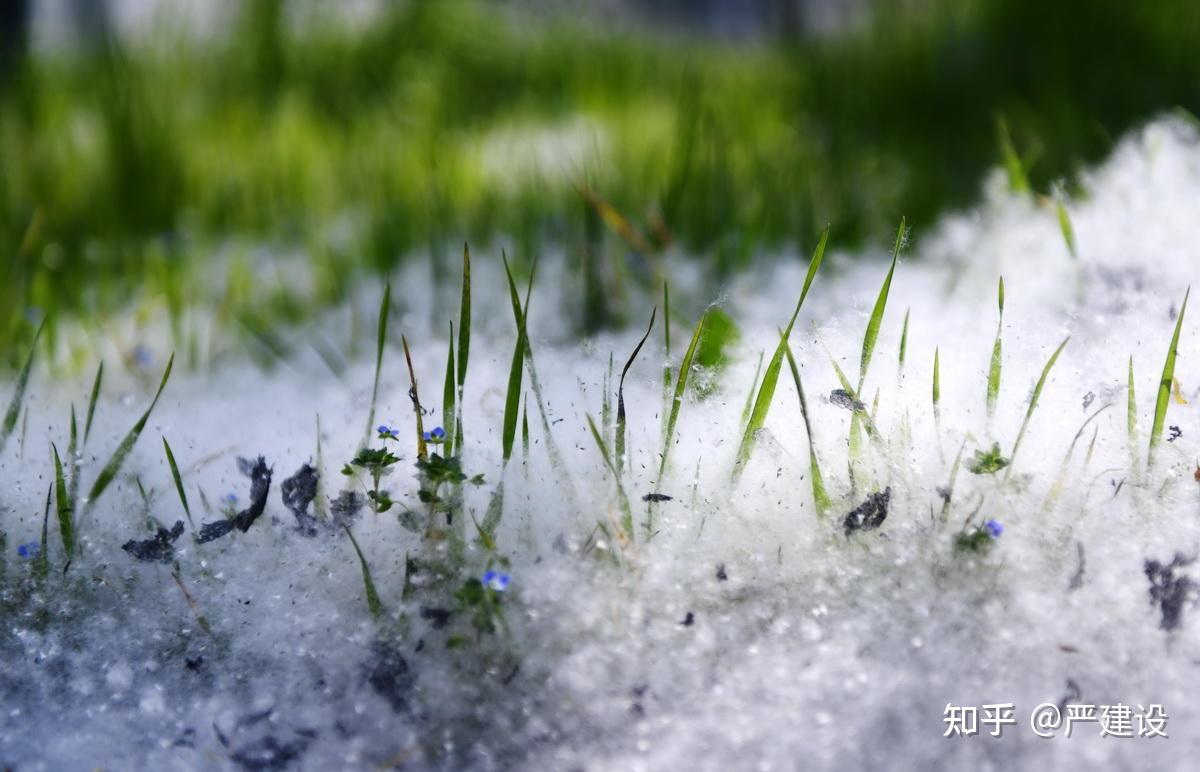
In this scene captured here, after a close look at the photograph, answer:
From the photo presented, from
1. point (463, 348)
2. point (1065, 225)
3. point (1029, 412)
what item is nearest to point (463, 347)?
point (463, 348)

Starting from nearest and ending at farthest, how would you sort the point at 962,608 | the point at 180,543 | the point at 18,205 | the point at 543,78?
the point at 962,608 < the point at 180,543 < the point at 18,205 < the point at 543,78

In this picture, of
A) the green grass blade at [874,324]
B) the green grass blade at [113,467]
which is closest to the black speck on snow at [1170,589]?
the green grass blade at [874,324]

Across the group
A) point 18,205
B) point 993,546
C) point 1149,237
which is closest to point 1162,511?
point 993,546

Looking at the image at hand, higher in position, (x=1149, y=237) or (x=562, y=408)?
(x=1149, y=237)

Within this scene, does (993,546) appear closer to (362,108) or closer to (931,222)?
(931,222)

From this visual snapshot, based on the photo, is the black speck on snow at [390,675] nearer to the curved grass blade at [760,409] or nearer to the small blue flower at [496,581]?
the small blue flower at [496,581]

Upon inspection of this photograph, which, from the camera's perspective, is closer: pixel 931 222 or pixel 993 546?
pixel 993 546

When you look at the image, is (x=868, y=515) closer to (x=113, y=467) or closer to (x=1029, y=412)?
(x=1029, y=412)
